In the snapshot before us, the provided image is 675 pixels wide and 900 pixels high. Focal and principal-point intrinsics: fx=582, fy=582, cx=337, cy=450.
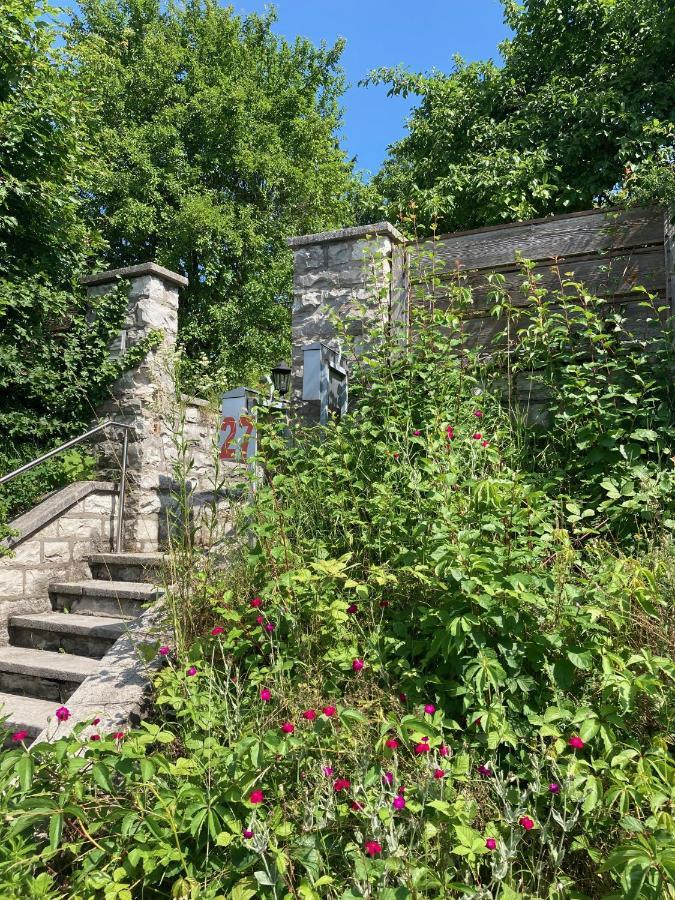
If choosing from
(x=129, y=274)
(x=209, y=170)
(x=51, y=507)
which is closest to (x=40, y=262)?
(x=129, y=274)

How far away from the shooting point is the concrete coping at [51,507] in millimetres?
4125

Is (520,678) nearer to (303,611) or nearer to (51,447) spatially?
(303,611)

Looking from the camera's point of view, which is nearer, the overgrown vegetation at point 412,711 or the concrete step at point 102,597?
the overgrown vegetation at point 412,711

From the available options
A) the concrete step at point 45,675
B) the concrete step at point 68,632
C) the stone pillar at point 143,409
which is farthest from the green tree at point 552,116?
the concrete step at point 45,675

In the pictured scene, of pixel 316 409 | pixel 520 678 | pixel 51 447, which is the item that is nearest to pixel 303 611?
pixel 520 678

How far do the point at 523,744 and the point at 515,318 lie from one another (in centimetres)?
251

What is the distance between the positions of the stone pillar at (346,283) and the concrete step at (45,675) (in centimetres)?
219

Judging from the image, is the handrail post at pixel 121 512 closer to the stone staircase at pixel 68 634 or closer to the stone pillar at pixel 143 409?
the stone pillar at pixel 143 409

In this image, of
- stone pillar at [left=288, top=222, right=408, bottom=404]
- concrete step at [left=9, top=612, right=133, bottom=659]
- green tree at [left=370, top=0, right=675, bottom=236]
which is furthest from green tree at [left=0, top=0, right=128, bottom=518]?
green tree at [left=370, top=0, right=675, bottom=236]

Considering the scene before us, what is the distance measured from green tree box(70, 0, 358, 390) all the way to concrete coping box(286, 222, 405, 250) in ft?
21.8

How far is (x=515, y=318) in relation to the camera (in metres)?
3.55

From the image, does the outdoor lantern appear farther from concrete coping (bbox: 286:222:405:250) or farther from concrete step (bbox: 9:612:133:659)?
→ concrete step (bbox: 9:612:133:659)

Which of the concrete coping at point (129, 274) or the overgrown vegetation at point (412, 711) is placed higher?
the concrete coping at point (129, 274)

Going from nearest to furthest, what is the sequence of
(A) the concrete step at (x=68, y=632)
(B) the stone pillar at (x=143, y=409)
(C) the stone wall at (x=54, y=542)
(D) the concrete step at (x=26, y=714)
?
(D) the concrete step at (x=26, y=714), (A) the concrete step at (x=68, y=632), (C) the stone wall at (x=54, y=542), (B) the stone pillar at (x=143, y=409)
